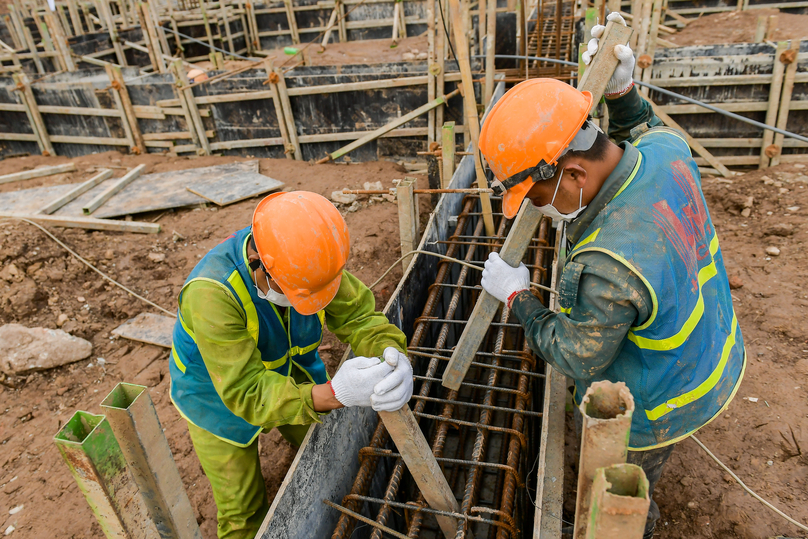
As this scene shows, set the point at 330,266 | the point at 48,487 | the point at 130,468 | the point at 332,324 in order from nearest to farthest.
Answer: the point at 130,468
the point at 330,266
the point at 332,324
the point at 48,487

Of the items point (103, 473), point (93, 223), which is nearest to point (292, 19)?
point (93, 223)

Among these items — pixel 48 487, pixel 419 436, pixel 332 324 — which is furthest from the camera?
pixel 48 487

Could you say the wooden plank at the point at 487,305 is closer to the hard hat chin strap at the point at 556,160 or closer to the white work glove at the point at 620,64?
the hard hat chin strap at the point at 556,160

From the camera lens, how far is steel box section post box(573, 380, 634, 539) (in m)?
1.11

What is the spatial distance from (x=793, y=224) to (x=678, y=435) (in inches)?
212

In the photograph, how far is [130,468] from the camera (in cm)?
154

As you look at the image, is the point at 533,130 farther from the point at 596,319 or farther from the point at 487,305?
the point at 487,305

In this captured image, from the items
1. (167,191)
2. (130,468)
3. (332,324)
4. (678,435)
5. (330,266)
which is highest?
(330,266)

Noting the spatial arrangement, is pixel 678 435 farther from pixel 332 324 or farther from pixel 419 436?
pixel 332 324

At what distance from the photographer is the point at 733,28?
1304 cm

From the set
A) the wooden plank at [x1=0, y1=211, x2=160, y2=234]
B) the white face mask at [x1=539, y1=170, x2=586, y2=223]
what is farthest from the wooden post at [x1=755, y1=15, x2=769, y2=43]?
the wooden plank at [x1=0, y1=211, x2=160, y2=234]

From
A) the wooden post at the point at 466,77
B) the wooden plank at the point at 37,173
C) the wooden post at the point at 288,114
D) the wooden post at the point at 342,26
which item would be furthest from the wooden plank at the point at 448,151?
the wooden post at the point at 342,26

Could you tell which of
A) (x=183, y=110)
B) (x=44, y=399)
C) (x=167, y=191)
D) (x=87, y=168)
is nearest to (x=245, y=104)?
(x=183, y=110)

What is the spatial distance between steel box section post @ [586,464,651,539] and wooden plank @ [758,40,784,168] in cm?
786
